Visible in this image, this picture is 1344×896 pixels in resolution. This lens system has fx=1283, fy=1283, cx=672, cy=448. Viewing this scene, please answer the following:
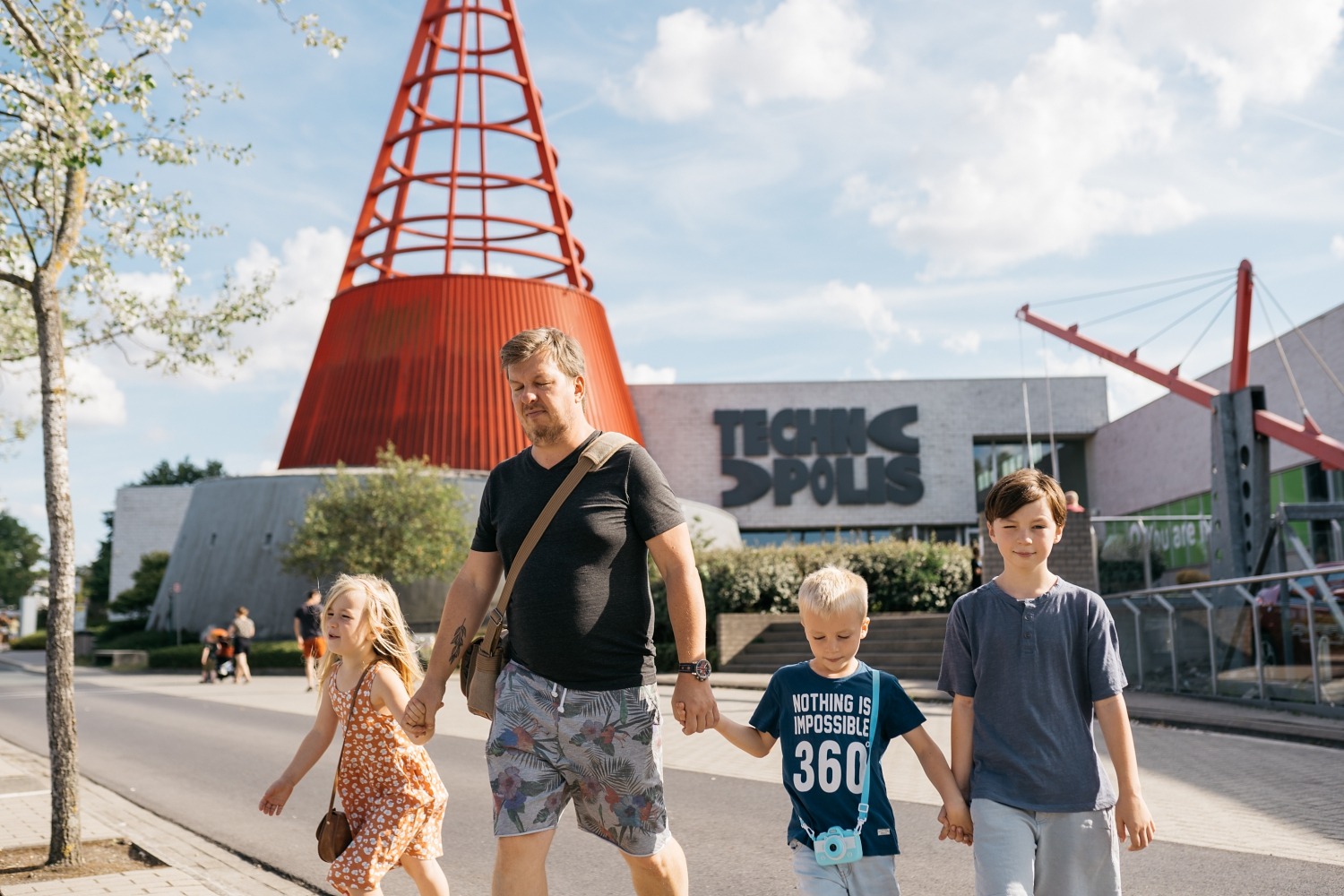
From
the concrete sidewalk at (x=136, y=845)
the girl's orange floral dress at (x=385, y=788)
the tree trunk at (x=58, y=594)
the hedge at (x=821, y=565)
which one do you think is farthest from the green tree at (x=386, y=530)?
the girl's orange floral dress at (x=385, y=788)

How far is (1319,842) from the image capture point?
653cm

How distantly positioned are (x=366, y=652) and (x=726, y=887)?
2350 millimetres

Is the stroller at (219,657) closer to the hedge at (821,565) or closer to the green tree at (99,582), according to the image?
the hedge at (821,565)

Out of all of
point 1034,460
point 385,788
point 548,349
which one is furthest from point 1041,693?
point 1034,460

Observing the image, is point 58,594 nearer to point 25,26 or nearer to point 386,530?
point 25,26

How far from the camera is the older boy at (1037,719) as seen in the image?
3.28m

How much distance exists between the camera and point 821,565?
1001 inches

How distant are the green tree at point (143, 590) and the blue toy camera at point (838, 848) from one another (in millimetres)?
48291

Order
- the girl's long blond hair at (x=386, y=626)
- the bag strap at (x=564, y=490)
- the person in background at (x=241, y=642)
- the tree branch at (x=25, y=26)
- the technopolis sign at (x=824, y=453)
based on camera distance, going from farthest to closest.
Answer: the technopolis sign at (x=824, y=453) < the person in background at (x=241, y=642) < the tree branch at (x=25, y=26) < the girl's long blond hair at (x=386, y=626) < the bag strap at (x=564, y=490)

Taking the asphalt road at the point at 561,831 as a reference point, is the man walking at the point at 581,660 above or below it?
above

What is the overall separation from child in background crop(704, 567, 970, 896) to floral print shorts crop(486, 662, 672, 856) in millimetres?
337

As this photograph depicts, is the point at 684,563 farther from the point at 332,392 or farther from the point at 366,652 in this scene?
the point at 332,392

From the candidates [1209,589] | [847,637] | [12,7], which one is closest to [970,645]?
[847,637]

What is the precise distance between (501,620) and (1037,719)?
5.32ft
